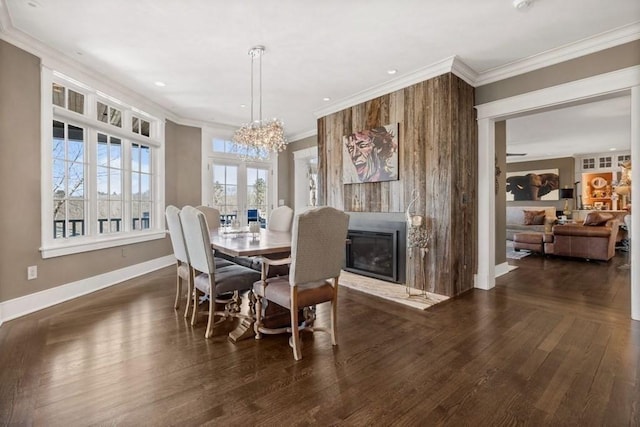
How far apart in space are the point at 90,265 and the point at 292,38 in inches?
144

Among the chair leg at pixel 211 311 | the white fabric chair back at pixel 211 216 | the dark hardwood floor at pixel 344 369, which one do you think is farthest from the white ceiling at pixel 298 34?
the dark hardwood floor at pixel 344 369

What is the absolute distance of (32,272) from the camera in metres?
3.17

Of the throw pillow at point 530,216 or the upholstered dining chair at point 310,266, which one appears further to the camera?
the throw pillow at point 530,216

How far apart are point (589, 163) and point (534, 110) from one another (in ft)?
27.9

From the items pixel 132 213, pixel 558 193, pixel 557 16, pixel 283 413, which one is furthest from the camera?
pixel 558 193

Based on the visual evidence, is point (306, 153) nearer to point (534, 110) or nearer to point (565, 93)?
point (534, 110)

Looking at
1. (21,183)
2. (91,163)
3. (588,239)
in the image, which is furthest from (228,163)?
(588,239)

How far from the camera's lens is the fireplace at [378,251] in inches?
164

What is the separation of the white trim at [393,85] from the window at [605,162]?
9210 mm

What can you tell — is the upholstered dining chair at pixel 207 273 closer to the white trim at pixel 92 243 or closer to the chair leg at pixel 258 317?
the chair leg at pixel 258 317

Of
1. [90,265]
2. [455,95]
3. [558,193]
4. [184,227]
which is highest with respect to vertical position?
[455,95]

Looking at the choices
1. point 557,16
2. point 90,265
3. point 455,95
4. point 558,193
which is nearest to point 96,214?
point 90,265

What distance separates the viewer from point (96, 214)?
159 inches

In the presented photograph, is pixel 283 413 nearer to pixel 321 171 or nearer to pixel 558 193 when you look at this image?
pixel 321 171
